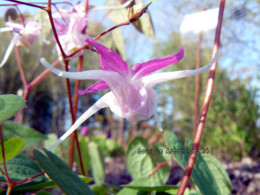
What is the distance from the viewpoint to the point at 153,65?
24cm

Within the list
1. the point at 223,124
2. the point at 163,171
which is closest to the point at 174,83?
the point at 223,124

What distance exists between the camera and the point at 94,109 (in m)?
0.24

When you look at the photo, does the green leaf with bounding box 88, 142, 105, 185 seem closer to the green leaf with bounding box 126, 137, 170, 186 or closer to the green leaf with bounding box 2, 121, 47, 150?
the green leaf with bounding box 126, 137, 170, 186

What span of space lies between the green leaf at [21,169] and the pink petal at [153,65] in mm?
216

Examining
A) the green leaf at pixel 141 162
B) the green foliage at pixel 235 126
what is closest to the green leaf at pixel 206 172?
the green leaf at pixel 141 162

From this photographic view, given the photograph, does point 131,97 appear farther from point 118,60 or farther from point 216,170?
point 216,170

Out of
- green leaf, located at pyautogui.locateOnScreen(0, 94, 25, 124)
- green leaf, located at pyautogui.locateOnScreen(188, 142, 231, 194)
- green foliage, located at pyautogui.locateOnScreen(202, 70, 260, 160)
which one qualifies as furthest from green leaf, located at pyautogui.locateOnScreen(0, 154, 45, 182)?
green foliage, located at pyautogui.locateOnScreen(202, 70, 260, 160)

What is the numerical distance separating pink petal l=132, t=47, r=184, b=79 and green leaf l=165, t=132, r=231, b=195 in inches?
7.7

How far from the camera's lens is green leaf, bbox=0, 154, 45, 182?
1.12 feet

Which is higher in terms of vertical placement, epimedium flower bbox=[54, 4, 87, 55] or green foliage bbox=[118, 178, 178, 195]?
epimedium flower bbox=[54, 4, 87, 55]

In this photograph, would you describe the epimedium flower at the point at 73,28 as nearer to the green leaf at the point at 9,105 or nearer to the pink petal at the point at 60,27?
the pink petal at the point at 60,27

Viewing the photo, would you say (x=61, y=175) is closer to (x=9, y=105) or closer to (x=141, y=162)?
(x=9, y=105)

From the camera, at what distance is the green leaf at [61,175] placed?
22 cm

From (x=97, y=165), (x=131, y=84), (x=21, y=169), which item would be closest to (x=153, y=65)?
(x=131, y=84)
